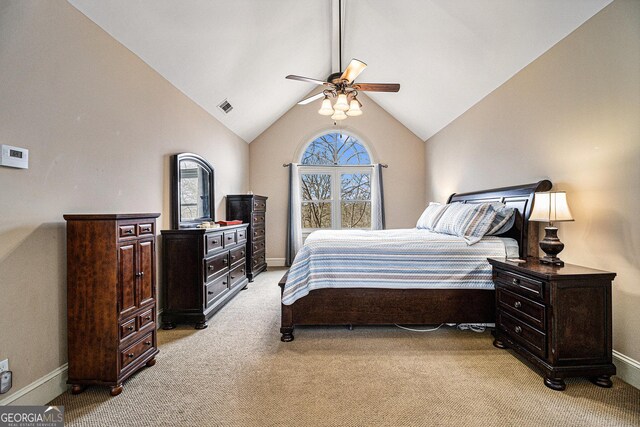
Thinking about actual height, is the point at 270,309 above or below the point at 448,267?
below

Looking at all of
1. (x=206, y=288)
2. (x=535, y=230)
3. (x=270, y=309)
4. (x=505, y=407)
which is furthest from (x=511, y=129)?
(x=206, y=288)

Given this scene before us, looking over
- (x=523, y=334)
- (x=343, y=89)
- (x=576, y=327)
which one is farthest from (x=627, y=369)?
(x=343, y=89)

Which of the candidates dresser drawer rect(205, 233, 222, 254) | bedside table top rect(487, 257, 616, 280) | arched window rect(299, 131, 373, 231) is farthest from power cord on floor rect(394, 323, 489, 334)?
arched window rect(299, 131, 373, 231)

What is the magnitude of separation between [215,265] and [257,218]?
2.04 meters

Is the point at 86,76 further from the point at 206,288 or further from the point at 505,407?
the point at 505,407

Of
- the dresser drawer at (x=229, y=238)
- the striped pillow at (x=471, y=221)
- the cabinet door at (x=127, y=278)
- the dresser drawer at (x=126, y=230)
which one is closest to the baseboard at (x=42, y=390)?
the cabinet door at (x=127, y=278)

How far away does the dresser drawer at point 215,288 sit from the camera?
3150 millimetres

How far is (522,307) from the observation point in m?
2.25

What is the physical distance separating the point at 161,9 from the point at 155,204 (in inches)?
68.8

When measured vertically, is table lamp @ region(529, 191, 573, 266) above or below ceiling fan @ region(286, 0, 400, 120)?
below

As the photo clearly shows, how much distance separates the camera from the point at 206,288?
3107mm

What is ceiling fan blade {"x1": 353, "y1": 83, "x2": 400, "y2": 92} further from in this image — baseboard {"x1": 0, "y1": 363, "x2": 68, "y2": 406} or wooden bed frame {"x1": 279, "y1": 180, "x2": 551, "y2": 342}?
baseboard {"x1": 0, "y1": 363, "x2": 68, "y2": 406}

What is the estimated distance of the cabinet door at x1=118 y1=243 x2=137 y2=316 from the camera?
1928 millimetres

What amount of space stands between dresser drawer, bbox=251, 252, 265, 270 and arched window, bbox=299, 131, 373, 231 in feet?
3.74
